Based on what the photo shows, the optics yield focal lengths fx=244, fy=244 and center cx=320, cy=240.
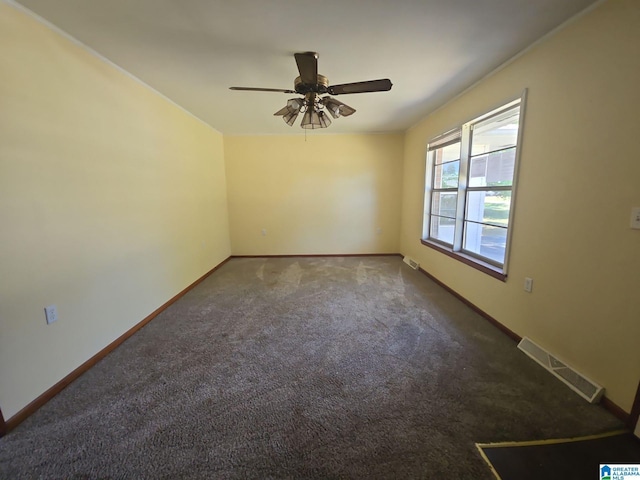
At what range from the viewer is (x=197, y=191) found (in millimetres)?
3604

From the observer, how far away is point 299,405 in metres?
1.49

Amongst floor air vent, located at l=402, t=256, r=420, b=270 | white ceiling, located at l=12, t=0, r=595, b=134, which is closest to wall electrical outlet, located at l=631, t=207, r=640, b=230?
white ceiling, located at l=12, t=0, r=595, b=134

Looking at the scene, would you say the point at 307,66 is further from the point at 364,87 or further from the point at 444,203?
the point at 444,203

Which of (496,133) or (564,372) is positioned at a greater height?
(496,133)

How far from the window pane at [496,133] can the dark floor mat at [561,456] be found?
6.98ft

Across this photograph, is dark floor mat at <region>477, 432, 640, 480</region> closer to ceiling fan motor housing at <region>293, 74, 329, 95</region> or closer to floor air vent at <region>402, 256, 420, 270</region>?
ceiling fan motor housing at <region>293, 74, 329, 95</region>

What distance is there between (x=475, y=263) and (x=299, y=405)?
2301 millimetres

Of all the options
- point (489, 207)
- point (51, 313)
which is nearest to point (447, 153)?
point (489, 207)

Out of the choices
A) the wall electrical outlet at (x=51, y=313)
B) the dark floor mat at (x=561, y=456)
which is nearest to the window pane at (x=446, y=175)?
the dark floor mat at (x=561, y=456)

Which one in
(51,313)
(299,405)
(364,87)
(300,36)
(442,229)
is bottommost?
(299,405)

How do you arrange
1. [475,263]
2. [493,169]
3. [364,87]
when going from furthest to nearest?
[475,263] < [493,169] < [364,87]

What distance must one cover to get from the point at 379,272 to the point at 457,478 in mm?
2918

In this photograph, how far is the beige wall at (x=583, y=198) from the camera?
1.34m

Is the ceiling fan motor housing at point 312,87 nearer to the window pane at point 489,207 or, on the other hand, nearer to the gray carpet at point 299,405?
the window pane at point 489,207
